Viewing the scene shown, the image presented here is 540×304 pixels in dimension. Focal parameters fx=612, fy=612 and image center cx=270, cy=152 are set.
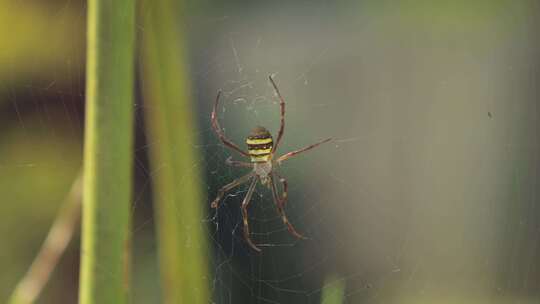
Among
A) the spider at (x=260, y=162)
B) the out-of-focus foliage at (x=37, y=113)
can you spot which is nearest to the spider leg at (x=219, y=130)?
the spider at (x=260, y=162)

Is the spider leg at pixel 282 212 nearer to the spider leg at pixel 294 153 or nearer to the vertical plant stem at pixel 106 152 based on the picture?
the spider leg at pixel 294 153

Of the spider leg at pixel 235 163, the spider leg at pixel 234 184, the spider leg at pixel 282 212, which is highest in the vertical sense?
the spider leg at pixel 235 163

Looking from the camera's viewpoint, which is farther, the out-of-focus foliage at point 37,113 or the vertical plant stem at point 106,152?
the out-of-focus foliage at point 37,113

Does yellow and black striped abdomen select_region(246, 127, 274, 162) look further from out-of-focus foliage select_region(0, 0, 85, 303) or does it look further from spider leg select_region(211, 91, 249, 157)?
out-of-focus foliage select_region(0, 0, 85, 303)

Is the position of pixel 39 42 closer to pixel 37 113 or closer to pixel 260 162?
pixel 37 113

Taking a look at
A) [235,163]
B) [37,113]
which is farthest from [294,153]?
A: [37,113]
